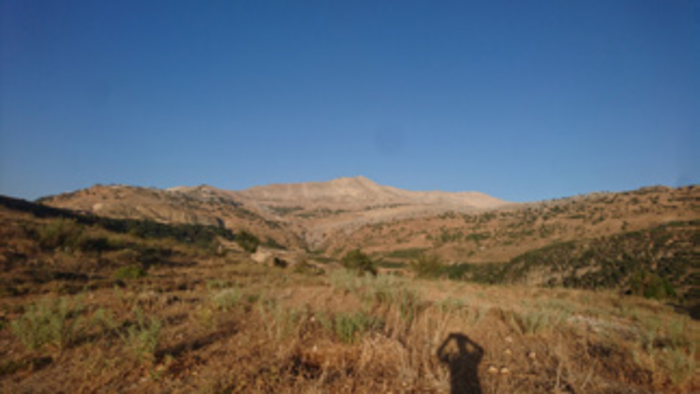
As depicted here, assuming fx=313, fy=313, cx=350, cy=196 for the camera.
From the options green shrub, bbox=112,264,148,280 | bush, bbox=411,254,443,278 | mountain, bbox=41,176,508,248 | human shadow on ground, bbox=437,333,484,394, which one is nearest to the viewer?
human shadow on ground, bbox=437,333,484,394

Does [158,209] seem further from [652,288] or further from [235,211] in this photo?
[652,288]

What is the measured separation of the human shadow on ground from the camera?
378 centimetres

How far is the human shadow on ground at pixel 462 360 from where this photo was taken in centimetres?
378

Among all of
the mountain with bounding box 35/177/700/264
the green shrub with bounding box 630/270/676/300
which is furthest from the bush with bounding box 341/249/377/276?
the mountain with bounding box 35/177/700/264

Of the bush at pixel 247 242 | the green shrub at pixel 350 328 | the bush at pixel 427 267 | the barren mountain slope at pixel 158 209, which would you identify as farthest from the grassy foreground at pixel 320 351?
the barren mountain slope at pixel 158 209

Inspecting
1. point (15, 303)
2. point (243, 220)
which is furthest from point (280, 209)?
point (15, 303)

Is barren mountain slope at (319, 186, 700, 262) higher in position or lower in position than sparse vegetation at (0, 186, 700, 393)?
higher

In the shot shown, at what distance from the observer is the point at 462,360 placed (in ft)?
15.2

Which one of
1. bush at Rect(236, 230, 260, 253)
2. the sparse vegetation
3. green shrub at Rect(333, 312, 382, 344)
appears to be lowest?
the sparse vegetation

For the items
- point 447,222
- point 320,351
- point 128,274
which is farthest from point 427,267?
point 447,222

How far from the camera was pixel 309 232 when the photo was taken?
328 feet

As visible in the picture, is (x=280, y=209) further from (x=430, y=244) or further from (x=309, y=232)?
(x=430, y=244)

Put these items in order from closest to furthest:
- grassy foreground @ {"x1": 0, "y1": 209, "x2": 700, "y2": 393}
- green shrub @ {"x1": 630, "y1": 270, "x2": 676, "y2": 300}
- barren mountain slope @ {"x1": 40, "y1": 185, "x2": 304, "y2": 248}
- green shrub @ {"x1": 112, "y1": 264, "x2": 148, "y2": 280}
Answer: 1. grassy foreground @ {"x1": 0, "y1": 209, "x2": 700, "y2": 393}
2. green shrub @ {"x1": 112, "y1": 264, "x2": 148, "y2": 280}
3. green shrub @ {"x1": 630, "y1": 270, "x2": 676, "y2": 300}
4. barren mountain slope @ {"x1": 40, "y1": 185, "x2": 304, "y2": 248}

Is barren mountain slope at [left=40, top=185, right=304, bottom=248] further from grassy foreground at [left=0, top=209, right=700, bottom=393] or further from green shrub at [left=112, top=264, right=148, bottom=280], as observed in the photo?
grassy foreground at [left=0, top=209, right=700, bottom=393]
